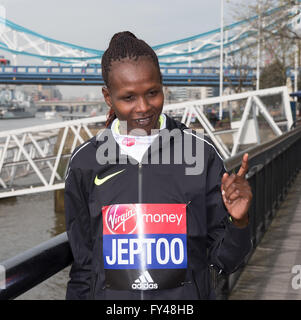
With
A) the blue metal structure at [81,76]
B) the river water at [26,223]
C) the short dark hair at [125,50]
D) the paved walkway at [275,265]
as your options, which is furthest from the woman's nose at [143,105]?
the blue metal structure at [81,76]

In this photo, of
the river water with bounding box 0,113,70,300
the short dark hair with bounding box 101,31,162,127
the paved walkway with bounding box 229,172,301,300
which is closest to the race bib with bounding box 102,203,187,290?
the short dark hair with bounding box 101,31,162,127

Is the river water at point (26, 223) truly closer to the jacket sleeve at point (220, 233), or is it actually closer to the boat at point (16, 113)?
the jacket sleeve at point (220, 233)

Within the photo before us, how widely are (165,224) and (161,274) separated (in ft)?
0.44

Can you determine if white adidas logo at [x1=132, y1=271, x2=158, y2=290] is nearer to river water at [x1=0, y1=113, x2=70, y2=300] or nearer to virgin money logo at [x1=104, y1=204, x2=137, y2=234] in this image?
virgin money logo at [x1=104, y1=204, x2=137, y2=234]

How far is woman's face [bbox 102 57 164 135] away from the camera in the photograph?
5.25ft

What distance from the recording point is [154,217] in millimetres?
1579

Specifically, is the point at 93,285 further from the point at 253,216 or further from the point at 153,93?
the point at 253,216

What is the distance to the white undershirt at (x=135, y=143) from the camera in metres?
1.63

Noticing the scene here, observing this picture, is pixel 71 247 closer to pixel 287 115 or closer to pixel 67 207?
pixel 67 207

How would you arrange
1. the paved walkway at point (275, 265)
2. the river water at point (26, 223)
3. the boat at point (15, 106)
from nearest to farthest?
1. the paved walkway at point (275, 265)
2. the river water at point (26, 223)
3. the boat at point (15, 106)

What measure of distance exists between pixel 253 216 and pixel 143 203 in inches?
148

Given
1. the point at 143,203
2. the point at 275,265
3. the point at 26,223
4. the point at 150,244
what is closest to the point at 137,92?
the point at 143,203

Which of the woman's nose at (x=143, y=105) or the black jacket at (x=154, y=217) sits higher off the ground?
the woman's nose at (x=143, y=105)
